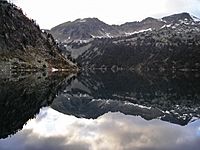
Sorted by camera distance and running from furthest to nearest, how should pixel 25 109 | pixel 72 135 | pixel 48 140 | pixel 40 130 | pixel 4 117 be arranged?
pixel 25 109 → pixel 4 117 → pixel 40 130 → pixel 72 135 → pixel 48 140

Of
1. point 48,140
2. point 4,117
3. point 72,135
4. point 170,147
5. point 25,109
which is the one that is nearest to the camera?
point 170,147

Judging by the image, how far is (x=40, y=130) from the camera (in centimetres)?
4238

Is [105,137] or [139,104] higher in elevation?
[105,137]

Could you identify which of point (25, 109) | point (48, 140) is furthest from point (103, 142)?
point (25, 109)

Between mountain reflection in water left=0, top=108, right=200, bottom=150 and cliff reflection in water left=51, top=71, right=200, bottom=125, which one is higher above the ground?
mountain reflection in water left=0, top=108, right=200, bottom=150

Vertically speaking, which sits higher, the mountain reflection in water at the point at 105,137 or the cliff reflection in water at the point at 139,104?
the mountain reflection in water at the point at 105,137

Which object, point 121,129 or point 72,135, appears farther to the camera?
point 121,129

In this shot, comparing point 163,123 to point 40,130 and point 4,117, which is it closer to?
point 40,130

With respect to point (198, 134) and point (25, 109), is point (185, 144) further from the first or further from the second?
point (25, 109)

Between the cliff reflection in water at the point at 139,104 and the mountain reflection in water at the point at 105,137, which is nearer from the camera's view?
the mountain reflection in water at the point at 105,137

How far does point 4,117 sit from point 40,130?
331 inches

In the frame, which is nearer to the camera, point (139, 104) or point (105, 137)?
point (105, 137)

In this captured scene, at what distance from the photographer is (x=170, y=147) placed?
107 ft

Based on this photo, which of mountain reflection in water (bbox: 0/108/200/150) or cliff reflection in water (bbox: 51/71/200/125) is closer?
mountain reflection in water (bbox: 0/108/200/150)
